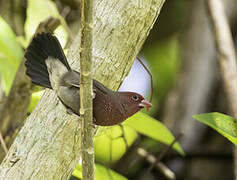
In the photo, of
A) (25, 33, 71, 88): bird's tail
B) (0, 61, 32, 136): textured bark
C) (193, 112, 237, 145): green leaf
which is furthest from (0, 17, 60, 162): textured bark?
(193, 112, 237, 145): green leaf

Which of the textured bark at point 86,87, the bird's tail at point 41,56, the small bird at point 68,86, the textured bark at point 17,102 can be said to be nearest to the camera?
the textured bark at point 86,87

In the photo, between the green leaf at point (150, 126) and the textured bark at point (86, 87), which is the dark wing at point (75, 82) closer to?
the textured bark at point (86, 87)

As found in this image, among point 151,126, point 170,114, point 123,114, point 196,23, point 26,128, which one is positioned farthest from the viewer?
A: point 196,23

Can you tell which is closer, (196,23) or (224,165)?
(224,165)

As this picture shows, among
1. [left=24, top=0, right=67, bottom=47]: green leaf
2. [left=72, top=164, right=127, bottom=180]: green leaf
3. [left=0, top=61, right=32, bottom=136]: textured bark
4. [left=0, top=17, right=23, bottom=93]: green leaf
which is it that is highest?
[left=24, top=0, right=67, bottom=47]: green leaf

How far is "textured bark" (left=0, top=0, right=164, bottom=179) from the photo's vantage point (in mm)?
1737

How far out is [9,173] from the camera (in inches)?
67.6

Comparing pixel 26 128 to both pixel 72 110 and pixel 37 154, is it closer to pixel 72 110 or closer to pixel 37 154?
pixel 37 154

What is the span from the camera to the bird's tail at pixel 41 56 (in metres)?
1.64

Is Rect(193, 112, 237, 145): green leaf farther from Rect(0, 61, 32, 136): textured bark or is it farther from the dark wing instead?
Rect(0, 61, 32, 136): textured bark

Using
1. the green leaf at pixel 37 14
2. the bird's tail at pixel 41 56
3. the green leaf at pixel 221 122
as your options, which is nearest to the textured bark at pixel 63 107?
the bird's tail at pixel 41 56

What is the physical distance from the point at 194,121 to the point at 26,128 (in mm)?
2146

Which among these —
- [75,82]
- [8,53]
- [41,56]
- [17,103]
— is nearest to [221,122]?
Answer: [75,82]

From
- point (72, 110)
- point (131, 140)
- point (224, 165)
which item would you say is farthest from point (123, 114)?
point (224, 165)
